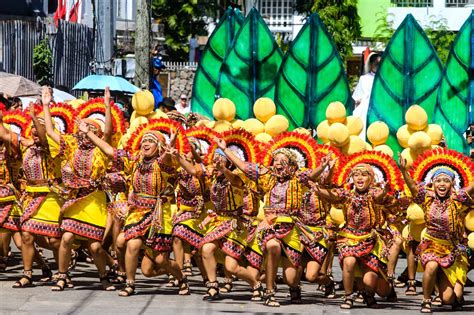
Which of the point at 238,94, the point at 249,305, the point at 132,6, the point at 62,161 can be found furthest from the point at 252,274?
the point at 132,6

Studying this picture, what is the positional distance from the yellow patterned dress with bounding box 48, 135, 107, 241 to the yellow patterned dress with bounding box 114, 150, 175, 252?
40 cm

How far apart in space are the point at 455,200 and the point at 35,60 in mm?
12416

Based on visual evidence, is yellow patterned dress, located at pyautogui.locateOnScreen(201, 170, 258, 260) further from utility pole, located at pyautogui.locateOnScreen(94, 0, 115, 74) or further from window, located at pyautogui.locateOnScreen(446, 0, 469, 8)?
window, located at pyautogui.locateOnScreen(446, 0, 469, 8)

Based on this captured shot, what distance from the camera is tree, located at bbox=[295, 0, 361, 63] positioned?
38438 mm

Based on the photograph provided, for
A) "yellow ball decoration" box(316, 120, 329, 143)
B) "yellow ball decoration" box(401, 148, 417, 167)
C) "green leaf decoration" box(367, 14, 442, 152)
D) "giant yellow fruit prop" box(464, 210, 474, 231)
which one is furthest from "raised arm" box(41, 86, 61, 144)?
"green leaf decoration" box(367, 14, 442, 152)

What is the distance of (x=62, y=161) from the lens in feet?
45.9

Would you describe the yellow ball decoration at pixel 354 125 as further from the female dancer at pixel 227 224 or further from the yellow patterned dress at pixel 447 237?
the yellow patterned dress at pixel 447 237

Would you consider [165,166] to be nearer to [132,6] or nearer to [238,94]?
[238,94]

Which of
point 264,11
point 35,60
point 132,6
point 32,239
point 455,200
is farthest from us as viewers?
point 264,11

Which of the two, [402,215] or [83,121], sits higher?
[83,121]

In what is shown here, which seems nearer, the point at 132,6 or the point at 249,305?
the point at 249,305

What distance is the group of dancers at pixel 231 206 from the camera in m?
13.1

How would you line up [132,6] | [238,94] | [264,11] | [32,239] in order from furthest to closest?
1. [264,11]
2. [132,6]
3. [238,94]
4. [32,239]

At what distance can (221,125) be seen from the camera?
15.5m
